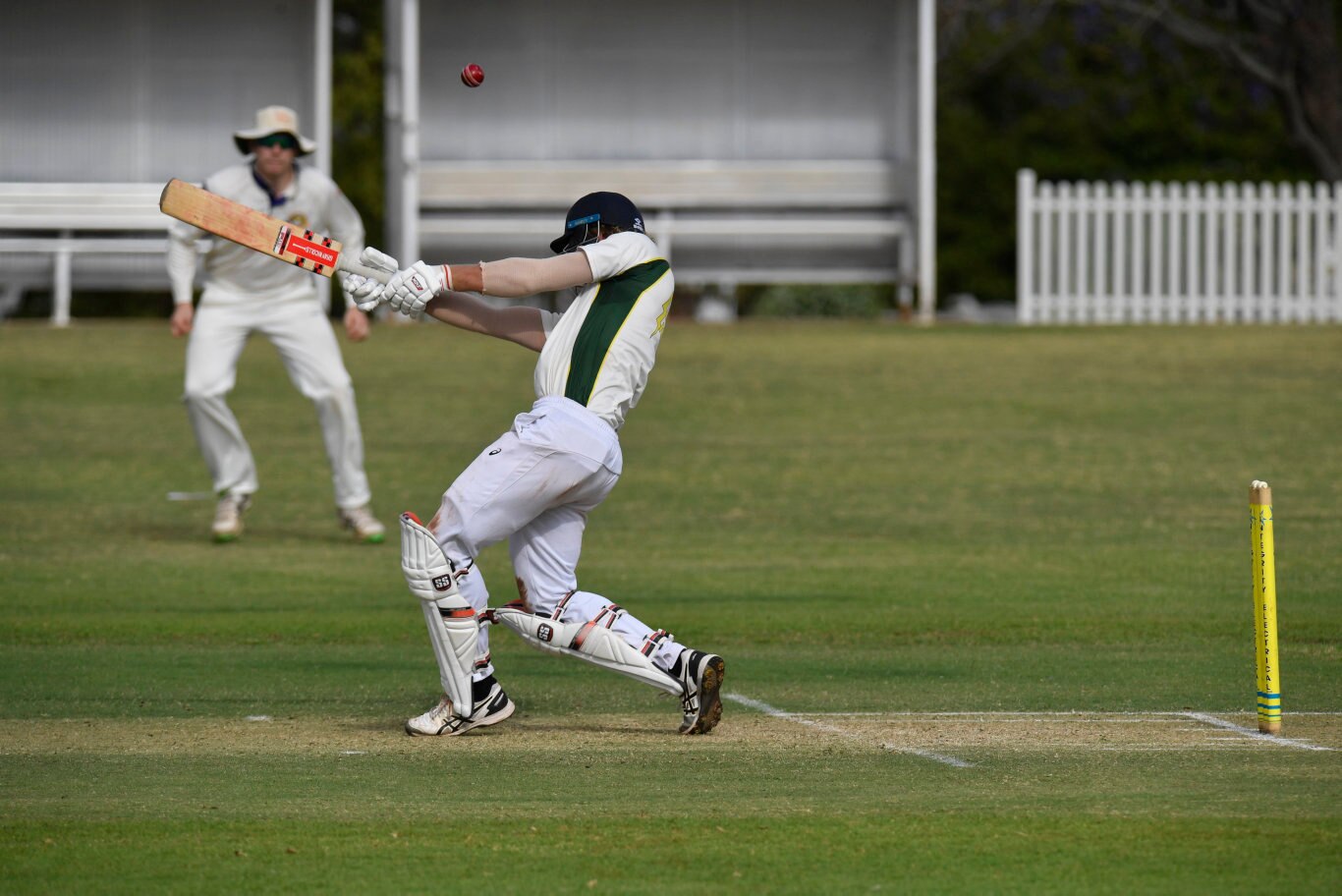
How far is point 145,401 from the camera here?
68.5 feet

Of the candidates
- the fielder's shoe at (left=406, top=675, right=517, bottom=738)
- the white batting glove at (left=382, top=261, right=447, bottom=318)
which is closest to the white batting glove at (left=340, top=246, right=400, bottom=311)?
the white batting glove at (left=382, top=261, right=447, bottom=318)

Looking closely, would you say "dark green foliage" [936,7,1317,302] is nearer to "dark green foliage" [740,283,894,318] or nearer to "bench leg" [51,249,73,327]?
"dark green foliage" [740,283,894,318]

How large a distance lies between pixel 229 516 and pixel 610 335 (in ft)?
21.9

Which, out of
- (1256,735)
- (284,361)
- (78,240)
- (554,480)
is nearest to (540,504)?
(554,480)

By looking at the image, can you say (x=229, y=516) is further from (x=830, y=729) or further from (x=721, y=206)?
(x=721, y=206)

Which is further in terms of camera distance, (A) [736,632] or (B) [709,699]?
(A) [736,632]

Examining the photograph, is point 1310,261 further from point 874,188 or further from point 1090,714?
point 1090,714

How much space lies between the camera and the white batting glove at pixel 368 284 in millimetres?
7812

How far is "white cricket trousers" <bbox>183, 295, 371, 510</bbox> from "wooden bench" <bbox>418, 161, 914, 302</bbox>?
12.7 meters

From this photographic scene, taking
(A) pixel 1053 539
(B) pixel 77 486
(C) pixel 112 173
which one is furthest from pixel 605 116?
(A) pixel 1053 539

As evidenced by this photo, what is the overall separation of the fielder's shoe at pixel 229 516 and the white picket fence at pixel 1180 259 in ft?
43.3

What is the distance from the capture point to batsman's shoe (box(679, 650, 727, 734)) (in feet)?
25.5

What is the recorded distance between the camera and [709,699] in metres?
7.80

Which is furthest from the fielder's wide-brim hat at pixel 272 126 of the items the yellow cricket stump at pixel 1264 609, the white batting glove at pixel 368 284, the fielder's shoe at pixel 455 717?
the yellow cricket stump at pixel 1264 609
